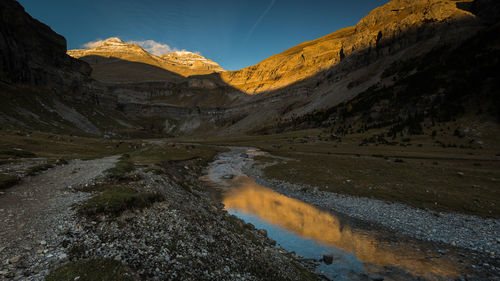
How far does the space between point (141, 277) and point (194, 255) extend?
9.73 ft

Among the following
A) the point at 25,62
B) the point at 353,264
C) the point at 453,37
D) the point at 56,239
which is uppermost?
the point at 453,37

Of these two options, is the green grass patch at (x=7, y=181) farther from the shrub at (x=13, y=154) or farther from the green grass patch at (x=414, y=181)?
the green grass patch at (x=414, y=181)

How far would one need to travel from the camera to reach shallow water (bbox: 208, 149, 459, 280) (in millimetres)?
14211

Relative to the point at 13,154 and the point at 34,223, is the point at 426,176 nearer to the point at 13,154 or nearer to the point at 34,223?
the point at 34,223

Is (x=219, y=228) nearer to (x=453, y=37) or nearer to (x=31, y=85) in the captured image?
(x=31, y=85)

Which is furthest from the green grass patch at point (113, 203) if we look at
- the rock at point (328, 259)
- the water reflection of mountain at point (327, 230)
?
the rock at point (328, 259)

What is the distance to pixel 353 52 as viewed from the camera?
170 meters

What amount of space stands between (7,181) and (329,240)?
25.0 m

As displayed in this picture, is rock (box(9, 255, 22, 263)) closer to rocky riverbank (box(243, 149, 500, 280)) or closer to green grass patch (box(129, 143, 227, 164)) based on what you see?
rocky riverbank (box(243, 149, 500, 280))

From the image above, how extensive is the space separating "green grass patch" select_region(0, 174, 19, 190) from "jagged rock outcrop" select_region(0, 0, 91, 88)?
111 metres

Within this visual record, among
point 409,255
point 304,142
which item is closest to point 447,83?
point 304,142

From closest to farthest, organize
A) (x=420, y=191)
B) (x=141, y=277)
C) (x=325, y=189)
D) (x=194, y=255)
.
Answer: (x=141, y=277) → (x=194, y=255) → (x=420, y=191) → (x=325, y=189)

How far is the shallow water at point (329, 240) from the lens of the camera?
14211mm

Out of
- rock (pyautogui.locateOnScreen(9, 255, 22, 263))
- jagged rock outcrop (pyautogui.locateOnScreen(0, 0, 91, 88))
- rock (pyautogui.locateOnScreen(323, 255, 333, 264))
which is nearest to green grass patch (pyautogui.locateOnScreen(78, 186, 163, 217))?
rock (pyautogui.locateOnScreen(9, 255, 22, 263))
